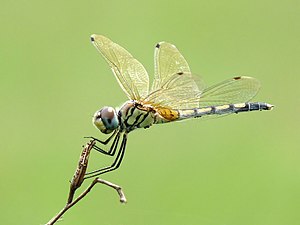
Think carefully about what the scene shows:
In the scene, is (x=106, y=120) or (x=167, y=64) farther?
(x=167, y=64)

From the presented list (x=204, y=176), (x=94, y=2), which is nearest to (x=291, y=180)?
(x=204, y=176)

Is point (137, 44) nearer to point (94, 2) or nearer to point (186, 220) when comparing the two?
point (94, 2)

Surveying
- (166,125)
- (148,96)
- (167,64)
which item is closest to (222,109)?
(167,64)

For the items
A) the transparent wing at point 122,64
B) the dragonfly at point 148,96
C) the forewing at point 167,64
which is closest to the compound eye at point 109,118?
the dragonfly at point 148,96

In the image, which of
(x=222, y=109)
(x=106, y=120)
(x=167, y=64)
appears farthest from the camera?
(x=222, y=109)

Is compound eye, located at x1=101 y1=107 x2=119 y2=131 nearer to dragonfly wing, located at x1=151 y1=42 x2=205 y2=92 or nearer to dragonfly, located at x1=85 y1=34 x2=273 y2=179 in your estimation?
dragonfly, located at x1=85 y1=34 x2=273 y2=179

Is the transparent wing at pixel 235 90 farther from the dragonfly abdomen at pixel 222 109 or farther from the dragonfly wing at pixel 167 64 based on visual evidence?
the dragonfly wing at pixel 167 64

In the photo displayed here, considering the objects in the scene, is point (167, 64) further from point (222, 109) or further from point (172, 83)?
point (222, 109)

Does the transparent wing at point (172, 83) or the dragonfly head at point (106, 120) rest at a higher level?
the transparent wing at point (172, 83)
